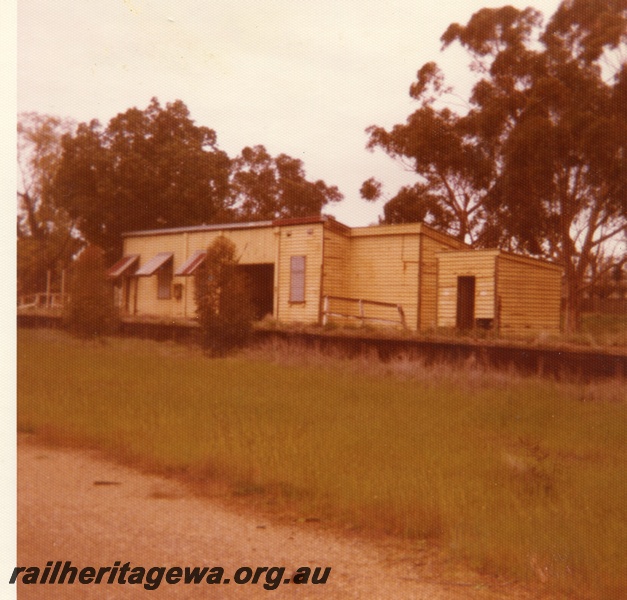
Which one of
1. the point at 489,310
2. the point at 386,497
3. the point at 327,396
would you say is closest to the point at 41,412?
the point at 327,396

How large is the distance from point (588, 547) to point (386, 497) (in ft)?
5.42

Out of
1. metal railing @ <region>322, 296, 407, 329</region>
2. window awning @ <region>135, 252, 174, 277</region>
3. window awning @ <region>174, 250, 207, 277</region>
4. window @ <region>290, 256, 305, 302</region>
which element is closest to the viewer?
metal railing @ <region>322, 296, 407, 329</region>

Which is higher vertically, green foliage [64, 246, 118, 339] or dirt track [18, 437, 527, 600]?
green foliage [64, 246, 118, 339]

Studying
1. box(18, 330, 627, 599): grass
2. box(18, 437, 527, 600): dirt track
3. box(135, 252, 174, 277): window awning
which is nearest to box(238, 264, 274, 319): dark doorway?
box(135, 252, 174, 277): window awning

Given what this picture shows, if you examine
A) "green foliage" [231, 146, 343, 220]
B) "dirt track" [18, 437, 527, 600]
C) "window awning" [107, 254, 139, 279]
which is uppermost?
"green foliage" [231, 146, 343, 220]

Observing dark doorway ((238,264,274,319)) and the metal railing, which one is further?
dark doorway ((238,264,274,319))

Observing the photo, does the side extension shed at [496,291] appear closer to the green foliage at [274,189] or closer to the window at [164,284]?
the green foliage at [274,189]

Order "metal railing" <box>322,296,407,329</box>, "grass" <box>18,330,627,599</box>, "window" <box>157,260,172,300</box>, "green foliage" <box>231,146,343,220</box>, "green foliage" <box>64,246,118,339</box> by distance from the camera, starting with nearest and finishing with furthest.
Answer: "grass" <box>18,330,627,599</box>
"green foliage" <box>231,146,343,220</box>
"metal railing" <box>322,296,407,329</box>
"window" <box>157,260,172,300</box>
"green foliage" <box>64,246,118,339</box>

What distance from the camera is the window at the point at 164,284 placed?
16.7 m

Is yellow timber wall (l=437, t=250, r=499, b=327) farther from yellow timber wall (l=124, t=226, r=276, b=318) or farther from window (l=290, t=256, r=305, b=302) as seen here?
yellow timber wall (l=124, t=226, r=276, b=318)

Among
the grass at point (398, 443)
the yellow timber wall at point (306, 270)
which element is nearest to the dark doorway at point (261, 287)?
the yellow timber wall at point (306, 270)

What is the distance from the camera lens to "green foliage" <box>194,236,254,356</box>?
15.2m

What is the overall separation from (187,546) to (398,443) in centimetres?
304

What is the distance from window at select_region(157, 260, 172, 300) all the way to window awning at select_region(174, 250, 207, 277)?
21.5 inches
